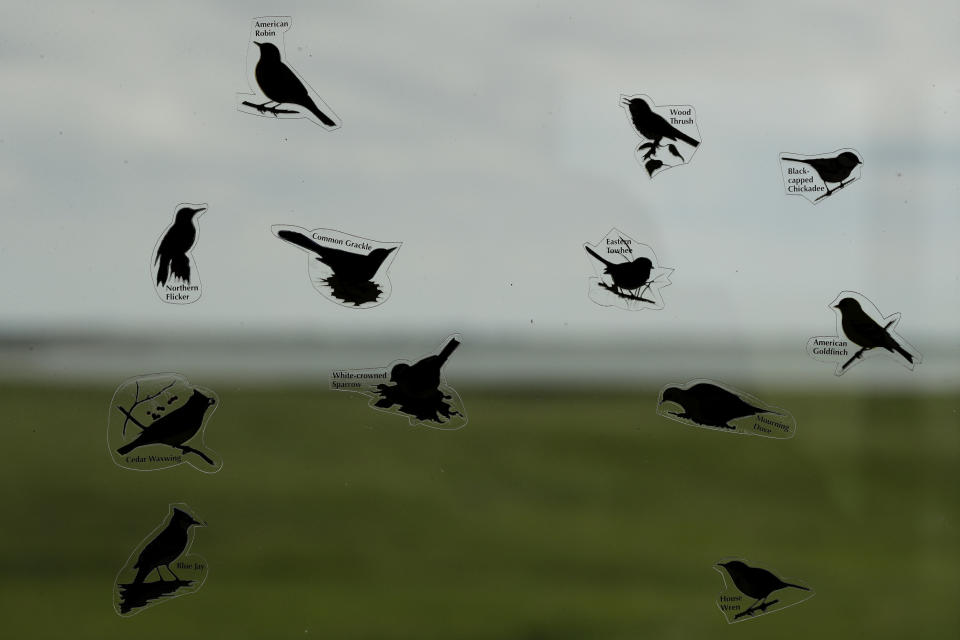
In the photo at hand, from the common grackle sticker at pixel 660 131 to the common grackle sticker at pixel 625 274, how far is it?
14 centimetres

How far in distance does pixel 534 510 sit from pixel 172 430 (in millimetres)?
695

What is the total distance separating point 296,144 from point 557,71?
50 cm

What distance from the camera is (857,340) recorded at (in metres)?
1.30

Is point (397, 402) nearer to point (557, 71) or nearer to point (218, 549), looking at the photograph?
point (218, 549)

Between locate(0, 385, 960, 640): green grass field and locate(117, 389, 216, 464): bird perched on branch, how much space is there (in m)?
0.05

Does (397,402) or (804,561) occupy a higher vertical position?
(397,402)

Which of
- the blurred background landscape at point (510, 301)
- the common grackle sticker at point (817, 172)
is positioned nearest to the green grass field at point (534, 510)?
the blurred background landscape at point (510, 301)

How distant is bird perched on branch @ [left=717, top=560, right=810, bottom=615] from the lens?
130cm

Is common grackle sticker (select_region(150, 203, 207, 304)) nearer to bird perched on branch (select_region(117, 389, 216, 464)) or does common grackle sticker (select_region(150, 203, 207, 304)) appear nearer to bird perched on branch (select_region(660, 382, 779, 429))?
bird perched on branch (select_region(117, 389, 216, 464))

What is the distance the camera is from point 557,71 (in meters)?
1.29

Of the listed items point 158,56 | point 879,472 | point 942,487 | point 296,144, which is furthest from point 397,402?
point 942,487

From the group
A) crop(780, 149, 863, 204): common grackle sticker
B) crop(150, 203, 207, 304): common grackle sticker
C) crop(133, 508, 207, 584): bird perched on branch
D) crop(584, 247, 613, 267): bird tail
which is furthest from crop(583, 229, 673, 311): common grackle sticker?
crop(133, 508, 207, 584): bird perched on branch

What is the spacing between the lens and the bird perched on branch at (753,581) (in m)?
1.30

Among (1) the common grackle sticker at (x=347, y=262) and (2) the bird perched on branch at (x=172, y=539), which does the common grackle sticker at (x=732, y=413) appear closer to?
(1) the common grackle sticker at (x=347, y=262)
